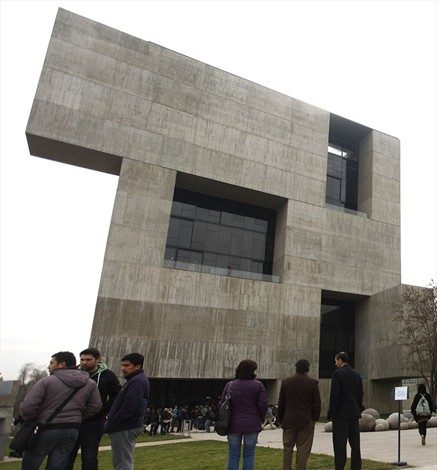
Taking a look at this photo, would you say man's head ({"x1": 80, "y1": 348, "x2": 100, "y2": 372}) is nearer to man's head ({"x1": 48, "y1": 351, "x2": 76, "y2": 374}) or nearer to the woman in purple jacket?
man's head ({"x1": 48, "y1": 351, "x2": 76, "y2": 374})

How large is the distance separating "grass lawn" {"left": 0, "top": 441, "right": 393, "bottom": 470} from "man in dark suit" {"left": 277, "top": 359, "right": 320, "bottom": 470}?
190 cm

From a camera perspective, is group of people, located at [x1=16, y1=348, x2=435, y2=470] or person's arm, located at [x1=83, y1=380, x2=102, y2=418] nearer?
group of people, located at [x1=16, y1=348, x2=435, y2=470]

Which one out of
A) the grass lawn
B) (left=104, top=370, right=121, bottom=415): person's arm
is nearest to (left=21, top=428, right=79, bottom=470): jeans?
(left=104, top=370, right=121, bottom=415): person's arm

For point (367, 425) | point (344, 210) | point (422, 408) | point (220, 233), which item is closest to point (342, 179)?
point (344, 210)

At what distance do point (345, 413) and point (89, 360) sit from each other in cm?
387

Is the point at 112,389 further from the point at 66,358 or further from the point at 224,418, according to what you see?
the point at 224,418

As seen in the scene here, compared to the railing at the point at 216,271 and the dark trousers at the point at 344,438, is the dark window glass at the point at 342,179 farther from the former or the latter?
the dark trousers at the point at 344,438

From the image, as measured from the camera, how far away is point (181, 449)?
12.8 metres

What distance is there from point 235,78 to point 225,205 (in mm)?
10815

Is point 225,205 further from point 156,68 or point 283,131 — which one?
point 156,68

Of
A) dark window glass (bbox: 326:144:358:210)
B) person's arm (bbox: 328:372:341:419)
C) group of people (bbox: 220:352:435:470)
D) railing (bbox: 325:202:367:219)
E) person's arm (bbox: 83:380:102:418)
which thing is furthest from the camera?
dark window glass (bbox: 326:144:358:210)

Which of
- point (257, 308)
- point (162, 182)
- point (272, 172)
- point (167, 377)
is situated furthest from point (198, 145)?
point (167, 377)

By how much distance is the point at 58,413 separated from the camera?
4.55 meters

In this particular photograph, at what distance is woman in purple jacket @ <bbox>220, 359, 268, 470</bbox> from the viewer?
5426 mm
